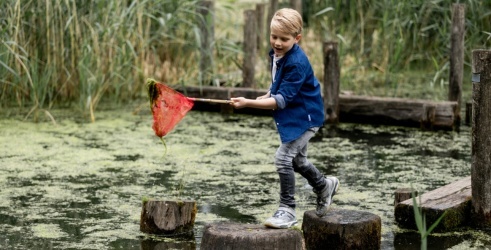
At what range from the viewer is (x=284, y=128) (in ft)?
12.9

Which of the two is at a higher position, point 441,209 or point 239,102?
point 239,102

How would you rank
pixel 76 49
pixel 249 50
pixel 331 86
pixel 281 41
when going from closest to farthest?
1. pixel 281 41
2. pixel 76 49
3. pixel 331 86
4. pixel 249 50

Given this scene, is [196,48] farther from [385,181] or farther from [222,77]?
[385,181]

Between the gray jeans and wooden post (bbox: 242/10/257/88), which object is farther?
wooden post (bbox: 242/10/257/88)

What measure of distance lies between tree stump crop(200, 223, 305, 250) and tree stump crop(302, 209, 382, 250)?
266 millimetres

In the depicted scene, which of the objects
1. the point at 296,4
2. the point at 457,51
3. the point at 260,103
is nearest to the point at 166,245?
the point at 260,103

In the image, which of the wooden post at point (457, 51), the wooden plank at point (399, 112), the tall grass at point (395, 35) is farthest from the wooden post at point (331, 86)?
the wooden post at point (457, 51)

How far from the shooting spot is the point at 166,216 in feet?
14.3

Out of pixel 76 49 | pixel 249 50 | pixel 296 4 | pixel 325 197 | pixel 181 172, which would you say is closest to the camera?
pixel 325 197

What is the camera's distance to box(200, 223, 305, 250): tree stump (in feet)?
12.4

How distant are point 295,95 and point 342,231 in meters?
0.59

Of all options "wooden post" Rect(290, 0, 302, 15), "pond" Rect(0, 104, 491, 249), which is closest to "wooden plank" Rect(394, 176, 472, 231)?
"pond" Rect(0, 104, 491, 249)

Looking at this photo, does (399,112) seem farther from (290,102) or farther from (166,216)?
(290,102)

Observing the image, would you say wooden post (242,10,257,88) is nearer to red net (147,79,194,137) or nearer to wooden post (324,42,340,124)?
wooden post (324,42,340,124)
